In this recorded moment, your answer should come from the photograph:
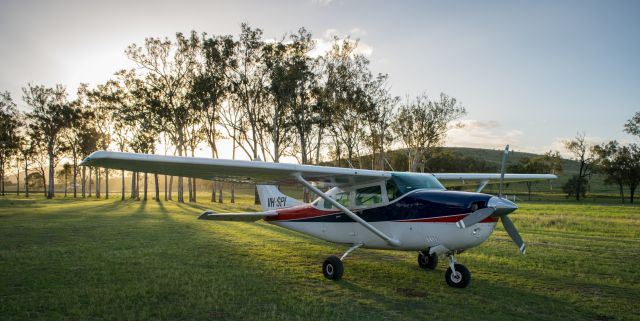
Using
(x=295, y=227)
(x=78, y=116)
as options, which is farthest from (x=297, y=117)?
(x=78, y=116)

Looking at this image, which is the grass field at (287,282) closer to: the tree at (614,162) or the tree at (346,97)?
the tree at (346,97)

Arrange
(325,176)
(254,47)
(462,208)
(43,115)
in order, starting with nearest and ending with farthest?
1. (462,208)
2. (325,176)
3. (254,47)
4. (43,115)

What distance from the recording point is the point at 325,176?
8.16 metres

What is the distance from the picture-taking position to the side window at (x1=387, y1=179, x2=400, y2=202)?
7762 mm

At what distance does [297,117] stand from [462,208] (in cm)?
2976

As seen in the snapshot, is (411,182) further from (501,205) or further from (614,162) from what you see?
(614,162)

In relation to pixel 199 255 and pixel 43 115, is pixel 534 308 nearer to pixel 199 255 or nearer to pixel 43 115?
pixel 199 255

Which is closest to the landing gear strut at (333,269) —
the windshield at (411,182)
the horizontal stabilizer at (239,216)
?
the windshield at (411,182)

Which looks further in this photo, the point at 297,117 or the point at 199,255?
the point at 297,117

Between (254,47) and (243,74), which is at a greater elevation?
(254,47)

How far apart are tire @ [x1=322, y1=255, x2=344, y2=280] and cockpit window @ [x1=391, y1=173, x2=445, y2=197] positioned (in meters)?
1.88

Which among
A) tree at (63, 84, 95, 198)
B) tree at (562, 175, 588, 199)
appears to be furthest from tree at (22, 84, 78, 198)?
tree at (562, 175, 588, 199)

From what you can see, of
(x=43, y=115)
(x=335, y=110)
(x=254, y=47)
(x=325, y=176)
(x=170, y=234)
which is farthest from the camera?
(x=43, y=115)

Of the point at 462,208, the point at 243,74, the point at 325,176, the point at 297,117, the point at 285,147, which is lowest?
the point at 462,208
